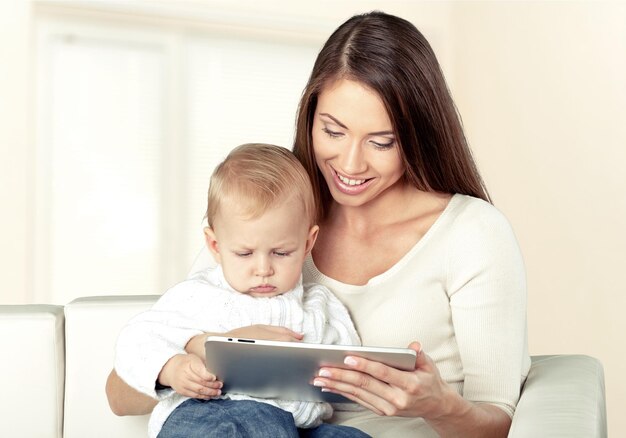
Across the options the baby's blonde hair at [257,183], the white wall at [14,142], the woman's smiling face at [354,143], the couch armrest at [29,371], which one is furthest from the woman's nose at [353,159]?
the white wall at [14,142]

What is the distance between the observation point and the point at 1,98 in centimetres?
463

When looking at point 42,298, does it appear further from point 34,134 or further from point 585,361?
point 585,361

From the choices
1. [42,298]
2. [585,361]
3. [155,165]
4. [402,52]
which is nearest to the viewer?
[402,52]

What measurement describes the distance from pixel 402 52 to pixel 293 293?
0.56 meters

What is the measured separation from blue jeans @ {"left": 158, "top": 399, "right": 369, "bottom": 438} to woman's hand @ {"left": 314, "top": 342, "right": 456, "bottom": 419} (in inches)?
5.4

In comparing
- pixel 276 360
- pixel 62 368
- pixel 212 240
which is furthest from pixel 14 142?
pixel 276 360

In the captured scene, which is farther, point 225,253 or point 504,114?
point 504,114

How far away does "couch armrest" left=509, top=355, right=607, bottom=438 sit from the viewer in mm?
1453

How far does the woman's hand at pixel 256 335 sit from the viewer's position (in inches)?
59.7

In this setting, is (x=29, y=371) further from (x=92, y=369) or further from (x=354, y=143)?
(x=354, y=143)

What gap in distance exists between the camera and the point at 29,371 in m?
2.07

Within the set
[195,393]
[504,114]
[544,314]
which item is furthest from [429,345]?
[504,114]

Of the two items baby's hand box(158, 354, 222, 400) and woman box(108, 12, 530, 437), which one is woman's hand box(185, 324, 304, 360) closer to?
baby's hand box(158, 354, 222, 400)

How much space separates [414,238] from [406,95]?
323mm
